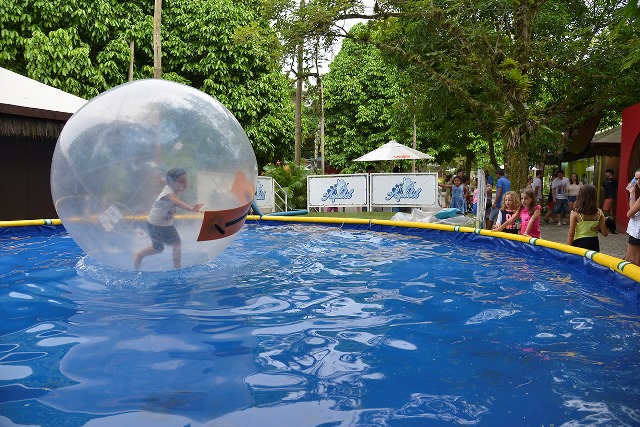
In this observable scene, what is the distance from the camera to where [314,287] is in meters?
6.19

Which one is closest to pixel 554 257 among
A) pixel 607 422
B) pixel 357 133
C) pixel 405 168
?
pixel 607 422

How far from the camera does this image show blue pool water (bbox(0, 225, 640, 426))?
3105 millimetres

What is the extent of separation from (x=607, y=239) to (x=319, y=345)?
389 inches

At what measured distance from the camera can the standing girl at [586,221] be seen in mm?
6941

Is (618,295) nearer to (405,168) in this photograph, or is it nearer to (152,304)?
(152,304)

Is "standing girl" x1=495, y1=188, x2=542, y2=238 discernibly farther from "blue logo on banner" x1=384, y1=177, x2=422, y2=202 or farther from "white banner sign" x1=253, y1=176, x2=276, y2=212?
"white banner sign" x1=253, y1=176, x2=276, y2=212

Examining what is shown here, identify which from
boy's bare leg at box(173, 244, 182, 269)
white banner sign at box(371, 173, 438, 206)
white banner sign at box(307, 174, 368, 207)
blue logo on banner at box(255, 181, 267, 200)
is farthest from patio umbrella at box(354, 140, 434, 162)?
boy's bare leg at box(173, 244, 182, 269)

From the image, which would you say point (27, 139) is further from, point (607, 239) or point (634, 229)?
point (607, 239)

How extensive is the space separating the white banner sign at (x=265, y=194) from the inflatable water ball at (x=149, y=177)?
37.0 feet

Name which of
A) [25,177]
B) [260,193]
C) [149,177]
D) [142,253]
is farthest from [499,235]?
[25,177]

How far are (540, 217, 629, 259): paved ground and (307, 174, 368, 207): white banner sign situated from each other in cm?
510

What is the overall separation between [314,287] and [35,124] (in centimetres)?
971

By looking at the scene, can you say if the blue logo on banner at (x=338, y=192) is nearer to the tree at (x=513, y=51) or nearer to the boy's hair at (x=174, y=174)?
the tree at (x=513, y=51)

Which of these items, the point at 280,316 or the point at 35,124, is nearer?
the point at 280,316
